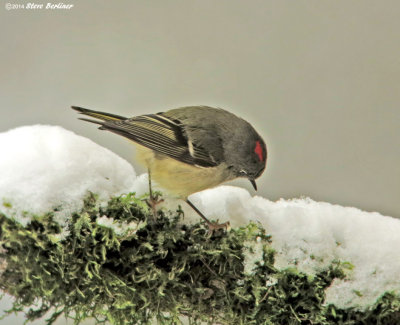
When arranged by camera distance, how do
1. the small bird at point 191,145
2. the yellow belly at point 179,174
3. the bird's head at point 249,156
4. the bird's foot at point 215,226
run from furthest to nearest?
the bird's head at point 249,156 < the small bird at point 191,145 < the yellow belly at point 179,174 < the bird's foot at point 215,226

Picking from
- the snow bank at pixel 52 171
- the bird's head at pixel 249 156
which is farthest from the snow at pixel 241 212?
the bird's head at pixel 249 156

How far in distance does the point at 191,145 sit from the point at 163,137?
7.1 inches

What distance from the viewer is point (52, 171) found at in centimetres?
240

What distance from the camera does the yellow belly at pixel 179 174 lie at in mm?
2949

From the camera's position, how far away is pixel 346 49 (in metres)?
5.77

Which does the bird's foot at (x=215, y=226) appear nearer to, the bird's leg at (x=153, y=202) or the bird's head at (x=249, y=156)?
the bird's leg at (x=153, y=202)

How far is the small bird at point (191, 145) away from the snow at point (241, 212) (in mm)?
338

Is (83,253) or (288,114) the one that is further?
→ (288,114)

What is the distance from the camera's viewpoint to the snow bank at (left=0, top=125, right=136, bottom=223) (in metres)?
2.28

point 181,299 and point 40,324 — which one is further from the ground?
point 181,299

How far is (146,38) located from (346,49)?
222 cm

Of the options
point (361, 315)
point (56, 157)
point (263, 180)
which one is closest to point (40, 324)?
point (56, 157)

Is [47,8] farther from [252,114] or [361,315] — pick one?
[361,315]
